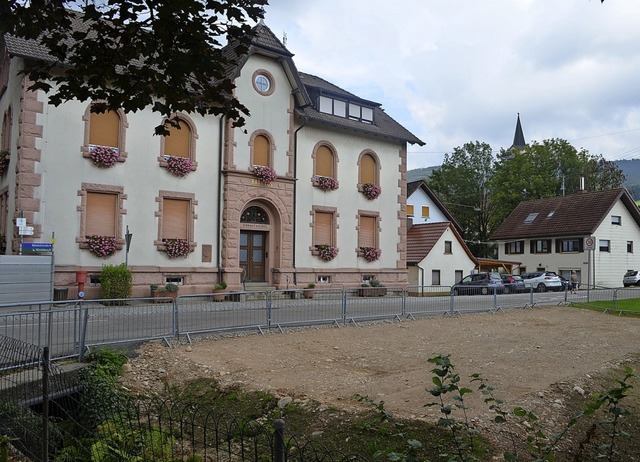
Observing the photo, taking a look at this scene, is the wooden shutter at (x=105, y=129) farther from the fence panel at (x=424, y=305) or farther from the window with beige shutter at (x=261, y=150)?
the fence panel at (x=424, y=305)

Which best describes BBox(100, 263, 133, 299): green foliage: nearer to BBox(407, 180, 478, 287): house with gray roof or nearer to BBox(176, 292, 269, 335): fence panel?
BBox(176, 292, 269, 335): fence panel

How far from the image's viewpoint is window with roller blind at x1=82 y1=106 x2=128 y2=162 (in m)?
21.2

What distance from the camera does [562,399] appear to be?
8086 millimetres

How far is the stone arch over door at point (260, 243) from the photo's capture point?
25531mm

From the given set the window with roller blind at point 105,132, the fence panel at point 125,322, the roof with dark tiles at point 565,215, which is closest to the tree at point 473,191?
the roof with dark tiles at point 565,215

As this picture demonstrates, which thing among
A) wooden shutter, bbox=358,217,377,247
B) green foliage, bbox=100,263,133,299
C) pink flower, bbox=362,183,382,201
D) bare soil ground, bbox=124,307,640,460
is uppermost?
pink flower, bbox=362,183,382,201

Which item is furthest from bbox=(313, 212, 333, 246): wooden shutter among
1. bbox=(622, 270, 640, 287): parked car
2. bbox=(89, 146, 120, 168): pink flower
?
bbox=(622, 270, 640, 287): parked car

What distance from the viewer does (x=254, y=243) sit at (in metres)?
25.9

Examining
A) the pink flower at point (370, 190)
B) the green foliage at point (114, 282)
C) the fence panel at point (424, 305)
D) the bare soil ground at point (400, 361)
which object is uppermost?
the pink flower at point (370, 190)

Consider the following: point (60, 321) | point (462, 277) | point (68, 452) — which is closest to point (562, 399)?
point (68, 452)

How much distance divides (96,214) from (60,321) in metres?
11.6

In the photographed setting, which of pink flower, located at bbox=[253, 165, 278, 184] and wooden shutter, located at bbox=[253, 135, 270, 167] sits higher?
wooden shutter, located at bbox=[253, 135, 270, 167]

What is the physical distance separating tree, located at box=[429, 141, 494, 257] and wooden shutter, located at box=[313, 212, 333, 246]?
39.6 metres

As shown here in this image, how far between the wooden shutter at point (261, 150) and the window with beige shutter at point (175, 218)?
11.8 feet
